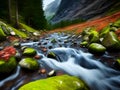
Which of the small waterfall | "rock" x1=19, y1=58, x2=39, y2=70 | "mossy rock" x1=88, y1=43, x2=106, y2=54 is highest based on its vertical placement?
"rock" x1=19, y1=58, x2=39, y2=70

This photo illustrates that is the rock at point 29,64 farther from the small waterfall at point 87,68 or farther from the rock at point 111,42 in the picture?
the rock at point 111,42

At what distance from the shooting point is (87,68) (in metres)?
9.55

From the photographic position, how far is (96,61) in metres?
10.2

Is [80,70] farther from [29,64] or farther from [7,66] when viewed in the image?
[7,66]

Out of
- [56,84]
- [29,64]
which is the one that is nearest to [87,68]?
[29,64]

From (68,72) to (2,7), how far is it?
2793cm

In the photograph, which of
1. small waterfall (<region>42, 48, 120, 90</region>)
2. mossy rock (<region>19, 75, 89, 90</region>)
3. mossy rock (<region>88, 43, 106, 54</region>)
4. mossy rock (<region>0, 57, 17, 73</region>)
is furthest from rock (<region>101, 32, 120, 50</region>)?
mossy rock (<region>0, 57, 17, 73</region>)

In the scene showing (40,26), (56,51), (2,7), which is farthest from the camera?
(40,26)

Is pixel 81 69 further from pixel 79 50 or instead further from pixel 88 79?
pixel 79 50

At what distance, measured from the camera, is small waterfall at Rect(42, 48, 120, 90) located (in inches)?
313

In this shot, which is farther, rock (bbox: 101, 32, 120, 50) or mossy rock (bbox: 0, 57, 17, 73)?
rock (bbox: 101, 32, 120, 50)

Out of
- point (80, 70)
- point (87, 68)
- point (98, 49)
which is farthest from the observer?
point (98, 49)

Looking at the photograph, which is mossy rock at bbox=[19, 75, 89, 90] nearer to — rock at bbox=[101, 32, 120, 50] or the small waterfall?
the small waterfall

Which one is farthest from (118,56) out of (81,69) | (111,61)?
(81,69)
